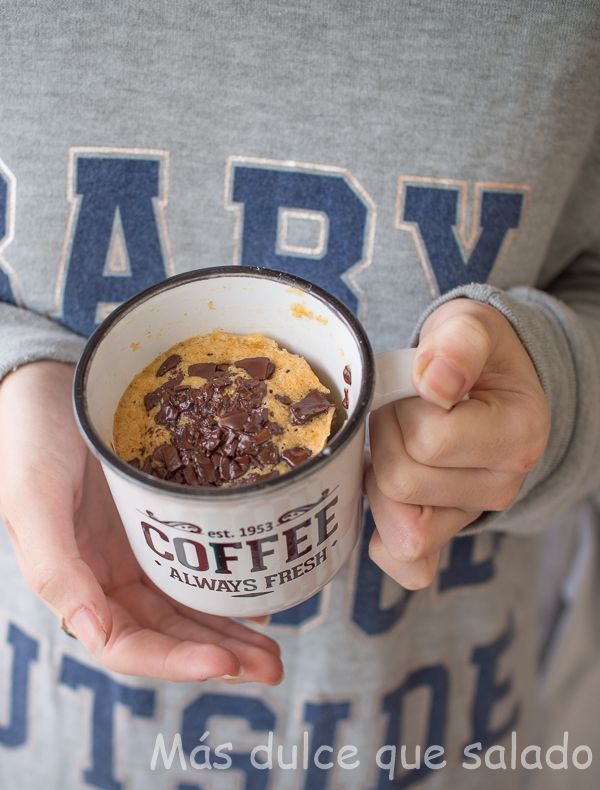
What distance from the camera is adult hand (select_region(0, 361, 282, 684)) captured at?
0.65m

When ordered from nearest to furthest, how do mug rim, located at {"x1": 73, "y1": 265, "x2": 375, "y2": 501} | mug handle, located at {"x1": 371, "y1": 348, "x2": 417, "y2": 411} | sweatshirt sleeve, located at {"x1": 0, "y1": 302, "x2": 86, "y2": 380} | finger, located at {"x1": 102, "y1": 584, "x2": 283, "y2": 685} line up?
1. mug rim, located at {"x1": 73, "y1": 265, "x2": 375, "y2": 501}
2. mug handle, located at {"x1": 371, "y1": 348, "x2": 417, "y2": 411}
3. finger, located at {"x1": 102, "y1": 584, "x2": 283, "y2": 685}
4. sweatshirt sleeve, located at {"x1": 0, "y1": 302, "x2": 86, "y2": 380}

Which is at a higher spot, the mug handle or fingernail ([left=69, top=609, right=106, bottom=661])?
the mug handle

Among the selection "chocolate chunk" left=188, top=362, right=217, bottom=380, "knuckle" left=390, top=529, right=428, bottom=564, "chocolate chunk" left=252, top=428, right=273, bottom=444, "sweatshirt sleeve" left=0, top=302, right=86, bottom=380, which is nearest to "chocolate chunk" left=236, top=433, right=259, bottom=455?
"chocolate chunk" left=252, top=428, right=273, bottom=444

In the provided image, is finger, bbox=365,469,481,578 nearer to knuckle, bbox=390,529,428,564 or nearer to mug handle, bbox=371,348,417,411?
knuckle, bbox=390,529,428,564

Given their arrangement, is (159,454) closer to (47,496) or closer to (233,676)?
(47,496)

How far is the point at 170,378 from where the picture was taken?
2.26 ft

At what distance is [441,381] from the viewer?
1.80 feet

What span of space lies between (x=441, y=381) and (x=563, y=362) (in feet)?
1.16

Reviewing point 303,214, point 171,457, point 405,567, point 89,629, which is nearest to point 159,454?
point 171,457

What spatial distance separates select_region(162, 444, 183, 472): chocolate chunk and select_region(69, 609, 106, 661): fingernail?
208 millimetres

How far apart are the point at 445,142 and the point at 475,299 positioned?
0.26m

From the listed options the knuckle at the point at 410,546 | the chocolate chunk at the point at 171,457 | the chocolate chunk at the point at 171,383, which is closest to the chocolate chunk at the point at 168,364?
the chocolate chunk at the point at 171,383

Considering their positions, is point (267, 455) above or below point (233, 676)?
above

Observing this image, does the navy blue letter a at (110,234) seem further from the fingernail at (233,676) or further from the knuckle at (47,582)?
the fingernail at (233,676)
